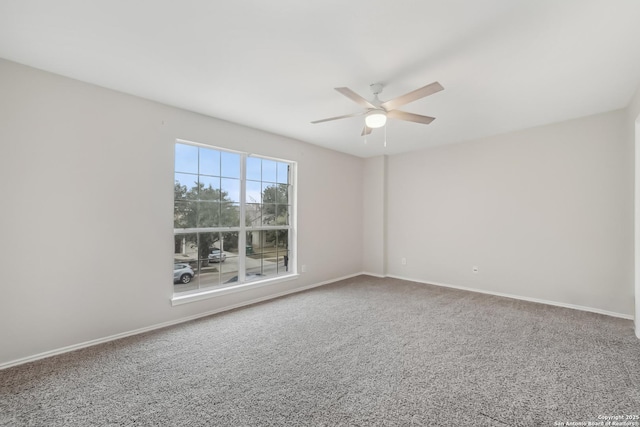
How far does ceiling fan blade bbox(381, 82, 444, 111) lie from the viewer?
2.11 meters

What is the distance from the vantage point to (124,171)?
9.50 feet

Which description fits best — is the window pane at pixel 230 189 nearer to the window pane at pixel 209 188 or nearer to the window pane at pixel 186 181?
the window pane at pixel 209 188

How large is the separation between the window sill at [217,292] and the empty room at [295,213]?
27 millimetres

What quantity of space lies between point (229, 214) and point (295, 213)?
45.8 inches

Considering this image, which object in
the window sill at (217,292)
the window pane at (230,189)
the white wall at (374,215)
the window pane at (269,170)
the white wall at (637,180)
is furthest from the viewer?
the white wall at (374,215)

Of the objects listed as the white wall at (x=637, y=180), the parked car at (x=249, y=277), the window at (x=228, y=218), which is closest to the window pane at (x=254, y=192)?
the window at (x=228, y=218)

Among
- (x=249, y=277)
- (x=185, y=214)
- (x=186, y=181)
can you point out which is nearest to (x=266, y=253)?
(x=249, y=277)

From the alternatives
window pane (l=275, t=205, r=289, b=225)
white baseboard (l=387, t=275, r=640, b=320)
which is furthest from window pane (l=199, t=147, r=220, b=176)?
→ white baseboard (l=387, t=275, r=640, b=320)

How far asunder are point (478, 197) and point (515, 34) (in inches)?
120

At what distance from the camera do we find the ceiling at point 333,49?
175 centimetres

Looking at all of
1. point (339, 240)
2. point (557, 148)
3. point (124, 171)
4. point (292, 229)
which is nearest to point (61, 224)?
point (124, 171)

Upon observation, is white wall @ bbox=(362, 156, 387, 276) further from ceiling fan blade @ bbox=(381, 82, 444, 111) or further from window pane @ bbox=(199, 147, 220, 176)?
window pane @ bbox=(199, 147, 220, 176)

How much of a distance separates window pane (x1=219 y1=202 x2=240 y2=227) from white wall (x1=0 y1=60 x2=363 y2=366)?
2.29 ft

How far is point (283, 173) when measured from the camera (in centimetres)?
461
